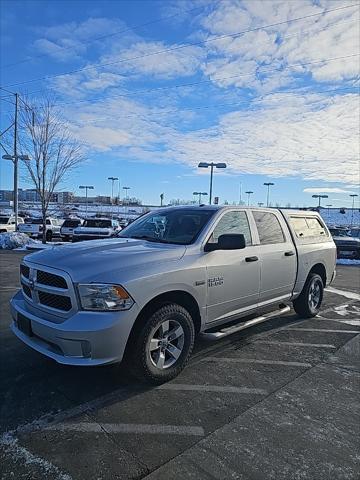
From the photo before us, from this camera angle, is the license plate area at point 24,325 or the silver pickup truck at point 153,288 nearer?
the silver pickup truck at point 153,288

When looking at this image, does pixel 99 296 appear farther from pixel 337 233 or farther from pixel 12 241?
pixel 337 233

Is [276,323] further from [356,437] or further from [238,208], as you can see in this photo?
[356,437]

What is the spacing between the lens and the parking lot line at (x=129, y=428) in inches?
115

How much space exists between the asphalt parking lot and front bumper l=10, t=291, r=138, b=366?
1.49ft

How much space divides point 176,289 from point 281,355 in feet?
6.21

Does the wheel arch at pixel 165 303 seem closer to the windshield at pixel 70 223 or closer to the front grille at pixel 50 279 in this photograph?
the front grille at pixel 50 279

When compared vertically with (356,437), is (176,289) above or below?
above

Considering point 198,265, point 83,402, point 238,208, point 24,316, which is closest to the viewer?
point 83,402

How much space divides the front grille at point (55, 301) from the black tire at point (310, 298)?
4.23 metres

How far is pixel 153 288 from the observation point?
138 inches

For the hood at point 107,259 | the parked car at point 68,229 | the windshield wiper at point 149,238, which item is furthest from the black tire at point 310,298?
the parked car at point 68,229


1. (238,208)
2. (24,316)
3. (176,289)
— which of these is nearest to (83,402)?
(24,316)

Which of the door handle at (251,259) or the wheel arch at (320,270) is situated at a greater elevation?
the door handle at (251,259)

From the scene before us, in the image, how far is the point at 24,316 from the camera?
12.1 feet
